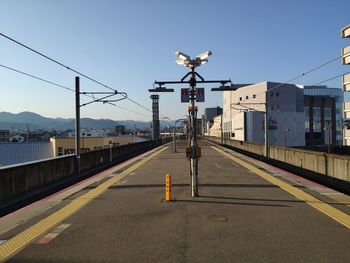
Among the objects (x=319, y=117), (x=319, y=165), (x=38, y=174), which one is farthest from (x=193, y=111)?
(x=319, y=117)

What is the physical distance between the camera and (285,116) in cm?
10469

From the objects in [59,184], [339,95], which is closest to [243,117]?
[339,95]

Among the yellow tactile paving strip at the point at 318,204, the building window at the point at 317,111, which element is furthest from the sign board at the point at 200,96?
the building window at the point at 317,111

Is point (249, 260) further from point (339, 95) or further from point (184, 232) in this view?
point (339, 95)

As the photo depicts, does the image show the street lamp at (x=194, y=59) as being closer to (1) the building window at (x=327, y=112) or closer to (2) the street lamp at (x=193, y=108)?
(2) the street lamp at (x=193, y=108)

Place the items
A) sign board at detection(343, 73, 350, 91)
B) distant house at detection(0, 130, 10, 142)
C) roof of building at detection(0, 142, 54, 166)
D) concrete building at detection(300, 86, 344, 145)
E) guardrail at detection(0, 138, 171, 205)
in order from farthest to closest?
concrete building at detection(300, 86, 344, 145) < distant house at detection(0, 130, 10, 142) < sign board at detection(343, 73, 350, 91) < roof of building at detection(0, 142, 54, 166) < guardrail at detection(0, 138, 171, 205)

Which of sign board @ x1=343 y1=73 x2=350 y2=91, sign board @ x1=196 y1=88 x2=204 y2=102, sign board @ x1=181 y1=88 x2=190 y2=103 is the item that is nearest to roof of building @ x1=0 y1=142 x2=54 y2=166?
sign board @ x1=181 y1=88 x2=190 y2=103

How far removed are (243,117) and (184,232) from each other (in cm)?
9452

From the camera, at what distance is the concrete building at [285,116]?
10131cm

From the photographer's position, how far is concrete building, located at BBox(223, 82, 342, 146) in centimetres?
10131

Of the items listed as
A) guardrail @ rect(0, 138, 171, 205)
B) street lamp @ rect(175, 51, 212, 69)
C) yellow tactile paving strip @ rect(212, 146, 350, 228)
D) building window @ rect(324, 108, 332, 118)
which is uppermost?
building window @ rect(324, 108, 332, 118)

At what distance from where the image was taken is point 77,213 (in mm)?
11320

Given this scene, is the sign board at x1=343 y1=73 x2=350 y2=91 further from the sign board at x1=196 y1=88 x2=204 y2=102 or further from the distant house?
the distant house

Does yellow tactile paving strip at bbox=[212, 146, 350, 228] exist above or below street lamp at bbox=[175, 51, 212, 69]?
below
